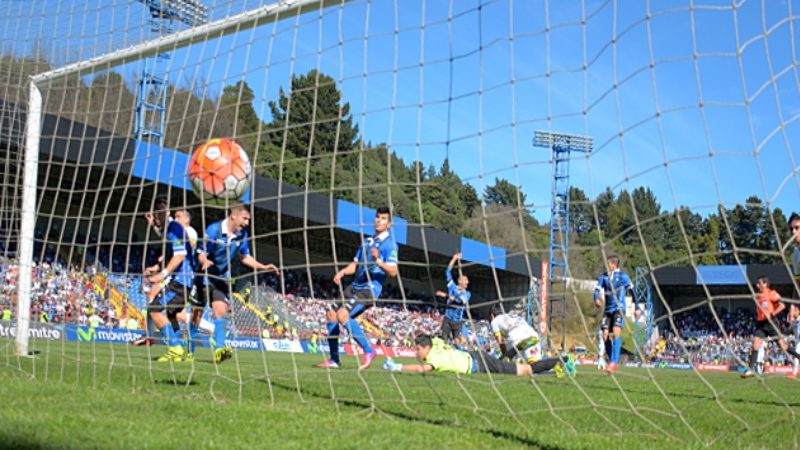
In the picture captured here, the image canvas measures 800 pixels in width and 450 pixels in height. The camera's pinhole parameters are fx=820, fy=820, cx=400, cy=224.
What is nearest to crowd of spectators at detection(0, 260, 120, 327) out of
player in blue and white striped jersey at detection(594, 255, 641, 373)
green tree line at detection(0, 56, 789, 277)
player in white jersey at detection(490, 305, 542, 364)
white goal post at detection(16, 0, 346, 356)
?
white goal post at detection(16, 0, 346, 356)

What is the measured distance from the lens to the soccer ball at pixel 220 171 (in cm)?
657

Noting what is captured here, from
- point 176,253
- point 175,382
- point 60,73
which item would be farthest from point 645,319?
point 175,382

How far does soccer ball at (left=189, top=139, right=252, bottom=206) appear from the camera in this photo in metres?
6.57

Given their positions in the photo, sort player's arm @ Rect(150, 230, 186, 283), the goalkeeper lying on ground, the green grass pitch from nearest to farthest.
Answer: the green grass pitch < player's arm @ Rect(150, 230, 186, 283) < the goalkeeper lying on ground

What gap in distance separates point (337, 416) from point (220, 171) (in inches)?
115

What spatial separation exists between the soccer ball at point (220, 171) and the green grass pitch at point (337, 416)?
146 cm

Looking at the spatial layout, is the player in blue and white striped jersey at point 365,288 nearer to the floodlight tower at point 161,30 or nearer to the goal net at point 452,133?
the goal net at point 452,133

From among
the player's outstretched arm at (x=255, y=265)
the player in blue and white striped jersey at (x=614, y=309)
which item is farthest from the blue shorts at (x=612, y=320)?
the player's outstretched arm at (x=255, y=265)

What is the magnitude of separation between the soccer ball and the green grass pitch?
146 centimetres

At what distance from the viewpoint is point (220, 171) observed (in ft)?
21.6

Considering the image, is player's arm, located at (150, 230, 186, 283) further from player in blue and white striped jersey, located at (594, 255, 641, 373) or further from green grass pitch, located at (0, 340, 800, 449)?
player in blue and white striped jersey, located at (594, 255, 641, 373)

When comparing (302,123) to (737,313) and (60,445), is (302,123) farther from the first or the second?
(737,313)

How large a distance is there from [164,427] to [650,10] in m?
3.20

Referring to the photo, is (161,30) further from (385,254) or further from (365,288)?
(365,288)
